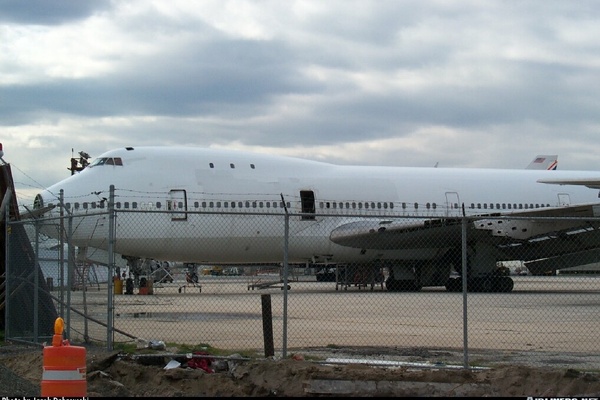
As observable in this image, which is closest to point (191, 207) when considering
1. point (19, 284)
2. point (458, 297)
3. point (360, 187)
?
point (360, 187)

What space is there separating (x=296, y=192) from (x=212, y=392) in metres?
20.2

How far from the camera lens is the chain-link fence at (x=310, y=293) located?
44.7 feet

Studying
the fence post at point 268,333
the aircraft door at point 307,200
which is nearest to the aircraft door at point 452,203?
the aircraft door at point 307,200

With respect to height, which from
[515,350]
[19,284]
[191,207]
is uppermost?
[191,207]

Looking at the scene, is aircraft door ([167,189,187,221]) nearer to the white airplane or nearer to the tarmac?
the white airplane

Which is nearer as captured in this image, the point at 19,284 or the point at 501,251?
the point at 19,284

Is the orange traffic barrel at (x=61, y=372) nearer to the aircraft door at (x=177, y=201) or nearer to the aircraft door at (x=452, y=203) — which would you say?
the aircraft door at (x=177, y=201)

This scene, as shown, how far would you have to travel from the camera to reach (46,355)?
7570mm

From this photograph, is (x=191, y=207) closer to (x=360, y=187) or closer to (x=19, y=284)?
(x=360, y=187)

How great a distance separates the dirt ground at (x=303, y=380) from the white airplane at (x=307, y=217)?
1458cm

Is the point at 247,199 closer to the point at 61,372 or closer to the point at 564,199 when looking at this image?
the point at 564,199

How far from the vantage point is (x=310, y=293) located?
2800cm

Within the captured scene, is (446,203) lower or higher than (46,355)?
higher

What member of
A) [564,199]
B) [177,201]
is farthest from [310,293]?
[564,199]
